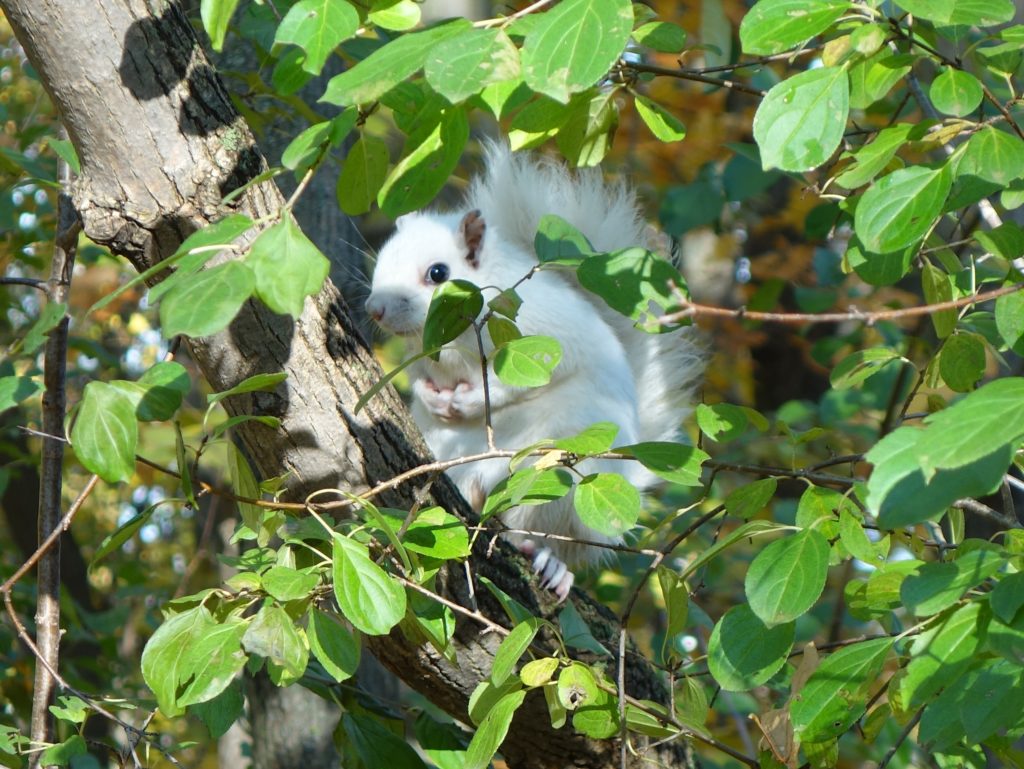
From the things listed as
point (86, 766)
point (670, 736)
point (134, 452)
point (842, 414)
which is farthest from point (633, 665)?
point (842, 414)

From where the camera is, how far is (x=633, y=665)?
58.8 inches

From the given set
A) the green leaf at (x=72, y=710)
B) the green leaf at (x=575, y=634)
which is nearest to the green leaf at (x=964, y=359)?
the green leaf at (x=575, y=634)

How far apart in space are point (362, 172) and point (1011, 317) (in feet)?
1.74

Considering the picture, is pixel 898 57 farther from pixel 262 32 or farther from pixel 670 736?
pixel 262 32

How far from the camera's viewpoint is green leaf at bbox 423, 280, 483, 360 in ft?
3.26

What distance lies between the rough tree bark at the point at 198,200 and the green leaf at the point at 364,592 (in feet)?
0.87

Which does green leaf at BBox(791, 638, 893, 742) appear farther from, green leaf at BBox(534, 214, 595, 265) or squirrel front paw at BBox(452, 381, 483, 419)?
squirrel front paw at BBox(452, 381, 483, 419)

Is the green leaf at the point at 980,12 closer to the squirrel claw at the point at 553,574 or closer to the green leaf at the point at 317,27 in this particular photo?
the green leaf at the point at 317,27

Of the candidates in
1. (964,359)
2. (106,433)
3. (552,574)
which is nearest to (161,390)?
(106,433)

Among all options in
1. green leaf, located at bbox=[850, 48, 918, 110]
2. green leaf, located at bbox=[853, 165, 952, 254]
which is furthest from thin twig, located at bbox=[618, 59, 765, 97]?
green leaf, located at bbox=[853, 165, 952, 254]

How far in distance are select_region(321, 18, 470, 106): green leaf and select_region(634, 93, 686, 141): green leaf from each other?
384mm

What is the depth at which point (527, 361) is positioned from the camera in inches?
36.7

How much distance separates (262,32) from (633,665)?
3.15 ft

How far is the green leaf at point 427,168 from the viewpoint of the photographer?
0.83m
